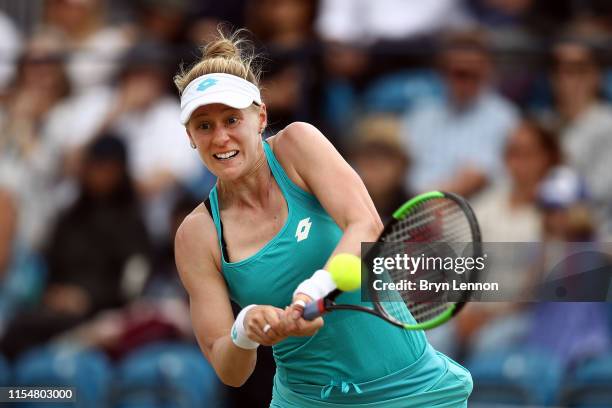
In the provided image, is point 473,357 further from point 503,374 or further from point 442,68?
point 442,68

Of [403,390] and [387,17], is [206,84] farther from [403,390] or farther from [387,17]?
[387,17]

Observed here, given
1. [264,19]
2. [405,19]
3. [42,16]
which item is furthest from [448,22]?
[42,16]

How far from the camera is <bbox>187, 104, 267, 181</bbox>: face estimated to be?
12.6ft

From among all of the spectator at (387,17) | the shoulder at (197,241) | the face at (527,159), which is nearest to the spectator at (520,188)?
the face at (527,159)

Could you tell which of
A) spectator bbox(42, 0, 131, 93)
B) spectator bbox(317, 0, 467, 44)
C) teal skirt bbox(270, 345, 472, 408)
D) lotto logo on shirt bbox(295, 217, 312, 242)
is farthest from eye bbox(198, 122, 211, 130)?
spectator bbox(42, 0, 131, 93)

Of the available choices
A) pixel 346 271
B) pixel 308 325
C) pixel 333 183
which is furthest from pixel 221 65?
pixel 308 325

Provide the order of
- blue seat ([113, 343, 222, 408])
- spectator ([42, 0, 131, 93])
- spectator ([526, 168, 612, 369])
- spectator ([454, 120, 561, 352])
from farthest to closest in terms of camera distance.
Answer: spectator ([42, 0, 131, 93]) → blue seat ([113, 343, 222, 408]) → spectator ([454, 120, 561, 352]) → spectator ([526, 168, 612, 369])

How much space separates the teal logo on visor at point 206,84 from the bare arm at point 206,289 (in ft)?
1.53

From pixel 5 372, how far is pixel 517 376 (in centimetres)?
314

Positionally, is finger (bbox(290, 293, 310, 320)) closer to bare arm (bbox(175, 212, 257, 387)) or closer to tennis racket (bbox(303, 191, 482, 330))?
tennis racket (bbox(303, 191, 482, 330))

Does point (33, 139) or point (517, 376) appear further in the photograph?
point (33, 139)

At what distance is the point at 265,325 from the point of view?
358 centimetres

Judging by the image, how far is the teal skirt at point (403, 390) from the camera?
3.87m
